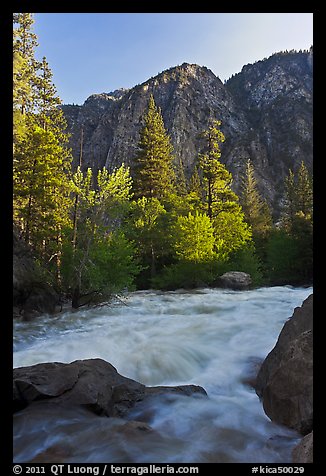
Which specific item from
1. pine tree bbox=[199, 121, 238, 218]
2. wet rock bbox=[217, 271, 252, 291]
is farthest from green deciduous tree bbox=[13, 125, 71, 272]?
pine tree bbox=[199, 121, 238, 218]

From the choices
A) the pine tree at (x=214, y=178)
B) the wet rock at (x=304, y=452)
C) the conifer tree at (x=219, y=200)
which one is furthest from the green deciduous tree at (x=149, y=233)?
the wet rock at (x=304, y=452)

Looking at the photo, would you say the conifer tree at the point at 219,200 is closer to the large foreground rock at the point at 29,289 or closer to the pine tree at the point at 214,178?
the pine tree at the point at 214,178

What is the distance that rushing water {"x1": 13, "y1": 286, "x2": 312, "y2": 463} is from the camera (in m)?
3.68

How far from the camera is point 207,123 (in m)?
106

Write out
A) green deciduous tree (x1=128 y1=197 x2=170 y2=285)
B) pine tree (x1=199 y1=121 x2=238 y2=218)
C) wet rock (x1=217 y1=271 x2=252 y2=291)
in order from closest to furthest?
wet rock (x1=217 y1=271 x2=252 y2=291) → green deciduous tree (x1=128 y1=197 x2=170 y2=285) → pine tree (x1=199 y1=121 x2=238 y2=218)

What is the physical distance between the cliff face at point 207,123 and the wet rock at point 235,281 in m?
69.7

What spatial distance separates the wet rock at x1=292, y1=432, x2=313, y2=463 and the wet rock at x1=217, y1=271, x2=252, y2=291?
18007 mm

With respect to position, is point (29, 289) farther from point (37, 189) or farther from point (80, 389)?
point (80, 389)

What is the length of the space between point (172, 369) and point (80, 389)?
114 inches

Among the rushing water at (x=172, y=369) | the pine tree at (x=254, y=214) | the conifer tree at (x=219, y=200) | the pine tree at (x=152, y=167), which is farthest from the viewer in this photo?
the pine tree at (x=254, y=214)

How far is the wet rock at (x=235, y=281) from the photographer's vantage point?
21141 mm

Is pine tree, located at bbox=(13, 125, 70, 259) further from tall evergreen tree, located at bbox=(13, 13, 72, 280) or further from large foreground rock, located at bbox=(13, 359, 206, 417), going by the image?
large foreground rock, located at bbox=(13, 359, 206, 417)

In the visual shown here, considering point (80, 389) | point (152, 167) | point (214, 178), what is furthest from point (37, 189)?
point (152, 167)
